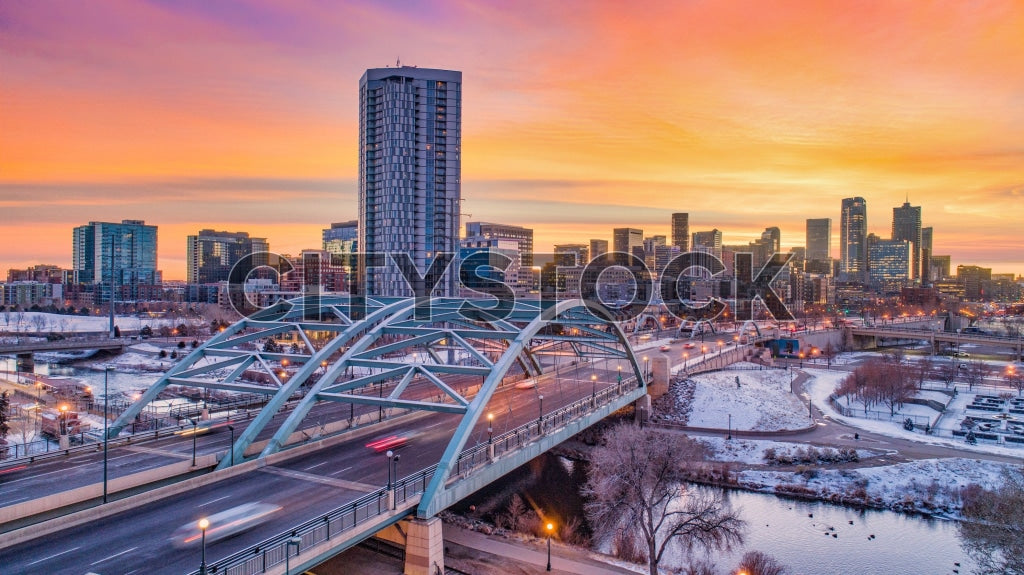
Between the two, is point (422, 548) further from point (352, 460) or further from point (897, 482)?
point (897, 482)

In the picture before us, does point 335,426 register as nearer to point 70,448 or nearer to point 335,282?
point 70,448

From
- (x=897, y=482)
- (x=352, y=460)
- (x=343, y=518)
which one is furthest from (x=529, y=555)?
(x=897, y=482)

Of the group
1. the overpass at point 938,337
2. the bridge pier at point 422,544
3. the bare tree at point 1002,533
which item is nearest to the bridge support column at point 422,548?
the bridge pier at point 422,544

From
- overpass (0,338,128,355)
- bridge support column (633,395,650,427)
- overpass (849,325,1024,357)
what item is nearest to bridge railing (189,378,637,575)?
bridge support column (633,395,650,427)

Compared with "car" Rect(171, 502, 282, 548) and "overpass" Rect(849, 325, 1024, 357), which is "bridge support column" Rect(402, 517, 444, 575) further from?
"overpass" Rect(849, 325, 1024, 357)

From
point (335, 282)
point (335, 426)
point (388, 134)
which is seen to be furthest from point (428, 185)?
point (335, 426)

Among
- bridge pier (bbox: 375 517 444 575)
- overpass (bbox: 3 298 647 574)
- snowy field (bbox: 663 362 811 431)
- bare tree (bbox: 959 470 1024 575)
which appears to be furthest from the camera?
snowy field (bbox: 663 362 811 431)
